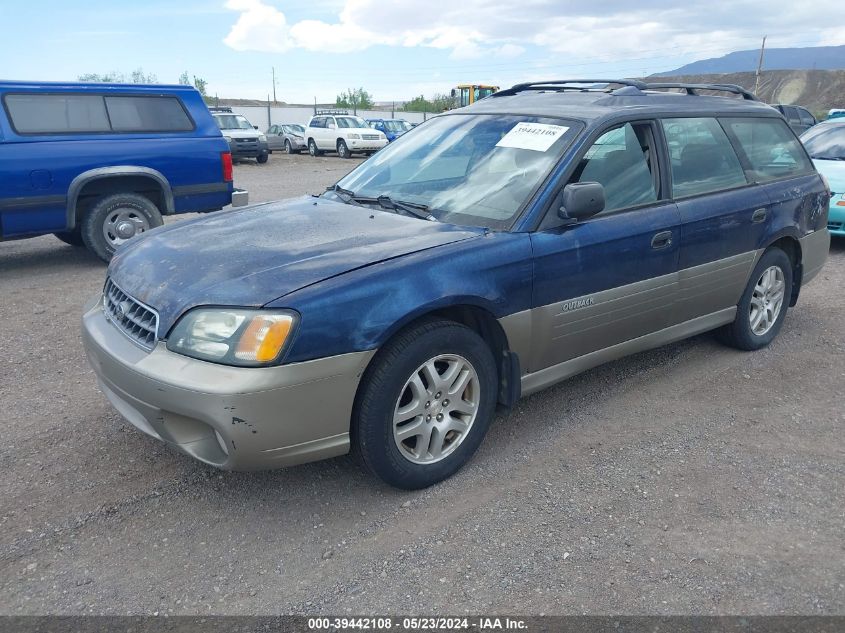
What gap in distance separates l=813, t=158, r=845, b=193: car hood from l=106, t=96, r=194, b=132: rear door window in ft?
23.9

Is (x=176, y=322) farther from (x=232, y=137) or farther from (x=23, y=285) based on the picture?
(x=232, y=137)

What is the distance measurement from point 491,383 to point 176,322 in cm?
144

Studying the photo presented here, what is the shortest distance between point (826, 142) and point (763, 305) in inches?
223

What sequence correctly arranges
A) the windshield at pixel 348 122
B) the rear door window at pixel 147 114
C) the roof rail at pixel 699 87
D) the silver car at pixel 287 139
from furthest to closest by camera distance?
the silver car at pixel 287 139 → the windshield at pixel 348 122 → the rear door window at pixel 147 114 → the roof rail at pixel 699 87

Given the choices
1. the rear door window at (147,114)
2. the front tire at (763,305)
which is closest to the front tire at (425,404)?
the front tire at (763,305)

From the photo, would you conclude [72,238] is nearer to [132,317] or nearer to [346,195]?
[346,195]

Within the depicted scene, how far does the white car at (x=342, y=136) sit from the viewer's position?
2781cm

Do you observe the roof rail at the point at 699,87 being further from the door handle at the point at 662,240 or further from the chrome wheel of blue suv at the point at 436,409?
the chrome wheel of blue suv at the point at 436,409

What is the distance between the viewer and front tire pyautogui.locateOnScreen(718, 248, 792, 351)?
4812 millimetres

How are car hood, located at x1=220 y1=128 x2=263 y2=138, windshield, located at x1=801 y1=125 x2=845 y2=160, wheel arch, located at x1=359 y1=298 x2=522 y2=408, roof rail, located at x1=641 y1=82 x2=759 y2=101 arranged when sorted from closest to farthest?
wheel arch, located at x1=359 y1=298 x2=522 y2=408, roof rail, located at x1=641 y1=82 x2=759 y2=101, windshield, located at x1=801 y1=125 x2=845 y2=160, car hood, located at x1=220 y1=128 x2=263 y2=138

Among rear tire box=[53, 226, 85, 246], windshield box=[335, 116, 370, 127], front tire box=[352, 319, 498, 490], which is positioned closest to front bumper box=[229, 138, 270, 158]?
windshield box=[335, 116, 370, 127]

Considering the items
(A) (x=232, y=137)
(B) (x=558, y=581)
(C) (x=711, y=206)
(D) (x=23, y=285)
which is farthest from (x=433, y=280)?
(A) (x=232, y=137)

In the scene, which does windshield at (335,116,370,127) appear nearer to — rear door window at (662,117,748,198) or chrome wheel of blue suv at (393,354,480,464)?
rear door window at (662,117,748,198)

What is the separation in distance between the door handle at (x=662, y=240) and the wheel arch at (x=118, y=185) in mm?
5592
